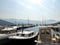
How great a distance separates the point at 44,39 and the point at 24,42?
711 cm

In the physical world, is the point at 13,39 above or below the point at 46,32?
below

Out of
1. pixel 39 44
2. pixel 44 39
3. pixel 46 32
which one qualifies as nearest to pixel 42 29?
pixel 46 32

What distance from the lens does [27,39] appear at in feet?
56.9

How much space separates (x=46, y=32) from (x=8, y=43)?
7793 mm

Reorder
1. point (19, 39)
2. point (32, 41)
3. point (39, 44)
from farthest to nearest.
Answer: point (32, 41) < point (19, 39) < point (39, 44)

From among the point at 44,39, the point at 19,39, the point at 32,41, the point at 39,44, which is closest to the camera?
the point at 39,44

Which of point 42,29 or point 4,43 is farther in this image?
point 4,43

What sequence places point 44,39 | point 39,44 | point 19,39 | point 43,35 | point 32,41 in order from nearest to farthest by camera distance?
point 39,44, point 44,39, point 43,35, point 19,39, point 32,41

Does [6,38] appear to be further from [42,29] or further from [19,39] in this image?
[42,29]

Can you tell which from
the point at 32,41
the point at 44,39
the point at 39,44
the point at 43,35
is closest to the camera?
the point at 39,44

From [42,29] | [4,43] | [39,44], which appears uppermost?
[42,29]

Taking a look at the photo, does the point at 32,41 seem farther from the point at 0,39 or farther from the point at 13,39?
the point at 0,39

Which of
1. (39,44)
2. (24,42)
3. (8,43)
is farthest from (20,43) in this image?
(39,44)

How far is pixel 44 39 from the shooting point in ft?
34.7
